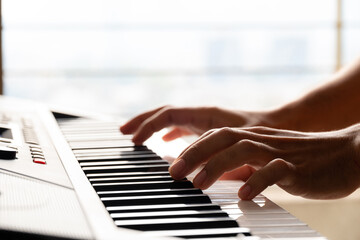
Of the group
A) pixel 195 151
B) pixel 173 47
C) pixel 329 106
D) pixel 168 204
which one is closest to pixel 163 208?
pixel 168 204

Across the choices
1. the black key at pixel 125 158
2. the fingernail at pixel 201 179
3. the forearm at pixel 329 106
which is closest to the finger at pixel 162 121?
the black key at pixel 125 158

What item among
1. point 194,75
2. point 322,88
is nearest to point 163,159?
point 322,88

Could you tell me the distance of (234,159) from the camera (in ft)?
2.30

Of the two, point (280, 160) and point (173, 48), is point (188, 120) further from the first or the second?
point (173, 48)

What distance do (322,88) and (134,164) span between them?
2.14 ft

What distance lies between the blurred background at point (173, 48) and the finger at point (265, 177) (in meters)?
2.72

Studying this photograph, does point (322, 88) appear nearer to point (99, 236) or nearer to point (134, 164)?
point (134, 164)

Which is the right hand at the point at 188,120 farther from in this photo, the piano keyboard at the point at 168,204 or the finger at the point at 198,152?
the finger at the point at 198,152

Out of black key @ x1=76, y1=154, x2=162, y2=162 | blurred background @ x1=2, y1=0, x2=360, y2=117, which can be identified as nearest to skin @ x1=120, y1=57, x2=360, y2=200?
black key @ x1=76, y1=154, x2=162, y2=162

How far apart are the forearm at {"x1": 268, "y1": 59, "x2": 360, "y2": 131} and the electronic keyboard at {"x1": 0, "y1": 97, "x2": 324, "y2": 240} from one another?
0.46m

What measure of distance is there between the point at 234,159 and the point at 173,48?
10.4ft

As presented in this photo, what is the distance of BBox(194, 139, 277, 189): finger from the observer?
2.24 feet

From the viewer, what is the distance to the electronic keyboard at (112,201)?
0.48 meters

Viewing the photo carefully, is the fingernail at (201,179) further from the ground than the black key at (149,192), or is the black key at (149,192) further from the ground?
the fingernail at (201,179)
